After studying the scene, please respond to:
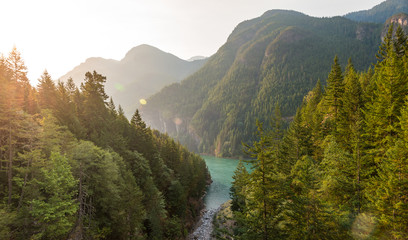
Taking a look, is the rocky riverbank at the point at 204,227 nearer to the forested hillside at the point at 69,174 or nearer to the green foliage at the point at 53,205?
the forested hillside at the point at 69,174

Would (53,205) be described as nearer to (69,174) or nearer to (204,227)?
(69,174)

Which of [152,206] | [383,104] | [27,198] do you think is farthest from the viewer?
[152,206]

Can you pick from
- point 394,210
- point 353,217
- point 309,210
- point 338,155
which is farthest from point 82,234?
point 338,155

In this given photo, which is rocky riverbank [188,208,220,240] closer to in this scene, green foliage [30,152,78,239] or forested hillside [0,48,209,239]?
forested hillside [0,48,209,239]

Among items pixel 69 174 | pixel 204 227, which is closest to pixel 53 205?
pixel 69 174

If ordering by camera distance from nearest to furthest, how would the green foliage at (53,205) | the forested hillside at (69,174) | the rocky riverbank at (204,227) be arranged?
the green foliage at (53,205), the forested hillside at (69,174), the rocky riverbank at (204,227)

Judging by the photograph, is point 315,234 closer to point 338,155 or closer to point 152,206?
point 338,155

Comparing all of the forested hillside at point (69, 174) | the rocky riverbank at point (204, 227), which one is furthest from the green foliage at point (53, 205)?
the rocky riverbank at point (204, 227)

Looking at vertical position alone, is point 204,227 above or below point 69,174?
below
